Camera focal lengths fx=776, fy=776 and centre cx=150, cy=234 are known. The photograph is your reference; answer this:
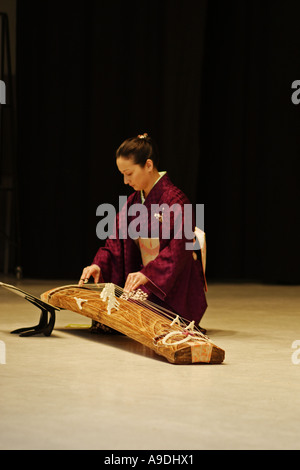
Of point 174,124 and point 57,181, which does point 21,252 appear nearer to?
point 57,181

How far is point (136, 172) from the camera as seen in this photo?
3123 millimetres

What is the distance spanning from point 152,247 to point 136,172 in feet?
1.03

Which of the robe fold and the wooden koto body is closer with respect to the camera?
the wooden koto body

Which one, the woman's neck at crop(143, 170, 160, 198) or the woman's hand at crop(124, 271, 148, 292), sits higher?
the woman's neck at crop(143, 170, 160, 198)

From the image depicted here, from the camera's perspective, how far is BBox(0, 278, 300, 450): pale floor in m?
1.64

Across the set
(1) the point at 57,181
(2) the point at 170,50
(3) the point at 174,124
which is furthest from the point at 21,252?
(2) the point at 170,50

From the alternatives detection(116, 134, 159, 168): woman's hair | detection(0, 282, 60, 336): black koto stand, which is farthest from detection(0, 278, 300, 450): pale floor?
detection(116, 134, 159, 168): woman's hair

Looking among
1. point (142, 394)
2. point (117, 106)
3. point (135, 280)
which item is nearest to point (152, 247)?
point (135, 280)

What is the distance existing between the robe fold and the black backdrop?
2182mm

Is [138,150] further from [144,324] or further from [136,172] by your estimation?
[144,324]

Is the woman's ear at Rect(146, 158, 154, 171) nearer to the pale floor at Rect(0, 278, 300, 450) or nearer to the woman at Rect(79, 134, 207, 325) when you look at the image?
the woman at Rect(79, 134, 207, 325)

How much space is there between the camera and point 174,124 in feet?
17.9

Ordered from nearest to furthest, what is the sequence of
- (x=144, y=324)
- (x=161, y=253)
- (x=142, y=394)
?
(x=142, y=394) → (x=144, y=324) → (x=161, y=253)

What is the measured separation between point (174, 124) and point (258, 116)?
2.14ft
